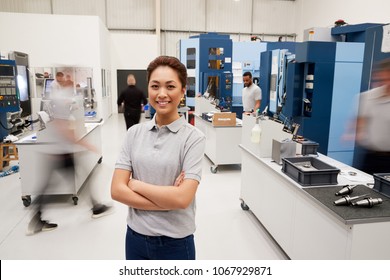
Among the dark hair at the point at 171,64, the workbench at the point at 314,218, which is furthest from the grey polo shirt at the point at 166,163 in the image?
the workbench at the point at 314,218

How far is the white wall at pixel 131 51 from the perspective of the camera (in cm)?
1211

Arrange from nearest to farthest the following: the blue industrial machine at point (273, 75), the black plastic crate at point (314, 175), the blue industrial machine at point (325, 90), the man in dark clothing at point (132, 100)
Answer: the black plastic crate at point (314, 175) < the blue industrial machine at point (325, 90) < the man in dark clothing at point (132, 100) < the blue industrial machine at point (273, 75)

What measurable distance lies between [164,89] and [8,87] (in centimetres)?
479

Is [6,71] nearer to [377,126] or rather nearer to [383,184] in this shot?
[377,126]

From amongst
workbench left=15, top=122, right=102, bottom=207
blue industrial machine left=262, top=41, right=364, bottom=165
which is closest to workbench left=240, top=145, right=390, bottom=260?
blue industrial machine left=262, top=41, right=364, bottom=165

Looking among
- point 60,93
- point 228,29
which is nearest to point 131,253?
point 60,93

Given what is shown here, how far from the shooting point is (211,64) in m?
8.42

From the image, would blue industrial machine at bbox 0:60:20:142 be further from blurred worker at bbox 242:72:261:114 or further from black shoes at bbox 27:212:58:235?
blurred worker at bbox 242:72:261:114

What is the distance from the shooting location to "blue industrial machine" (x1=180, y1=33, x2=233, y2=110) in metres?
7.79

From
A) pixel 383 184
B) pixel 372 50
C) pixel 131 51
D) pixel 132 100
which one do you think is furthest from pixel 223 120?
pixel 131 51

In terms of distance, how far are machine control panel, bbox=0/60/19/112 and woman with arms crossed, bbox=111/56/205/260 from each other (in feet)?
15.1

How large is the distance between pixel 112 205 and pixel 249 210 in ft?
5.26

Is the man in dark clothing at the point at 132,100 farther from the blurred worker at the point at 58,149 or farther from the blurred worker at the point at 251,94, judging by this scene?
the blurred worker at the point at 58,149

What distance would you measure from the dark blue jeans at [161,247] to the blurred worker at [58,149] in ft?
5.99
